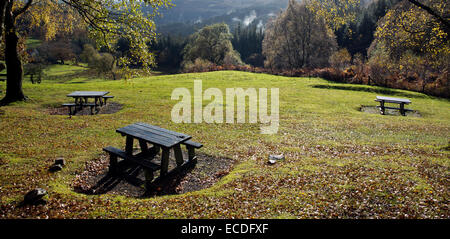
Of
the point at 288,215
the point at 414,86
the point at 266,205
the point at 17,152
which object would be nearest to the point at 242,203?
the point at 266,205

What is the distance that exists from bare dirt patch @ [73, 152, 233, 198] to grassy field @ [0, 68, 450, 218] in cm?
38

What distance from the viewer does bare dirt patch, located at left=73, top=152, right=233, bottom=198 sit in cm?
764

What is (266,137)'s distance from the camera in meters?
13.1

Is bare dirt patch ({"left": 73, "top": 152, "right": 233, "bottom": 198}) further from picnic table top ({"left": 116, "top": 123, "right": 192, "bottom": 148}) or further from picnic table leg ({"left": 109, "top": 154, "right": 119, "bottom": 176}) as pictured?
picnic table top ({"left": 116, "top": 123, "right": 192, "bottom": 148})

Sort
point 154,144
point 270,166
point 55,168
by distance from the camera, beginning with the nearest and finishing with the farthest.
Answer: point 154,144
point 55,168
point 270,166

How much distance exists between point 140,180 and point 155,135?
1.48 metres

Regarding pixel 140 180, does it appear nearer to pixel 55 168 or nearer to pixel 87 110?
pixel 55 168

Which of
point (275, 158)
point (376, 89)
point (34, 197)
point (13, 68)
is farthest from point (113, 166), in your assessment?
point (376, 89)

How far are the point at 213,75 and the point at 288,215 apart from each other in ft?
113

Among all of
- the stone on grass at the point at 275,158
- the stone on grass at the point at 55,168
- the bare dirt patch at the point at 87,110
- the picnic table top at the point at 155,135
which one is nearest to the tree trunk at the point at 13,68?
the bare dirt patch at the point at 87,110

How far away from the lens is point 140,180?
8.16 metres

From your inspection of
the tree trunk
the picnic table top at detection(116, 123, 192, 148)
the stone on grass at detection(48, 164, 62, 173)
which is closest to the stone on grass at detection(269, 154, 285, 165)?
the picnic table top at detection(116, 123, 192, 148)

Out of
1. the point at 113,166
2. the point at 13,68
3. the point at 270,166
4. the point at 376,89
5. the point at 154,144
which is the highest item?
the point at 13,68
